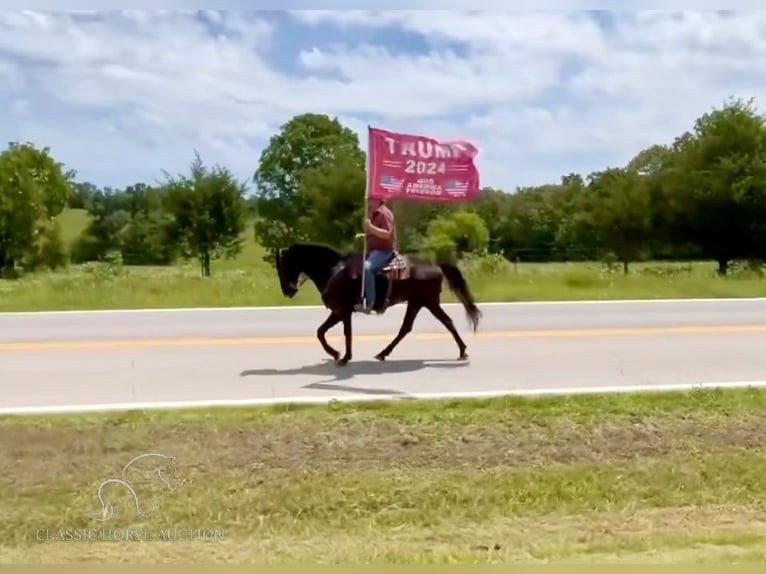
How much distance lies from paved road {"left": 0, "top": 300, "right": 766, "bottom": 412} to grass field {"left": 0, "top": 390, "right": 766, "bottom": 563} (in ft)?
5.15

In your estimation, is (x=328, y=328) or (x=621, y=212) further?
(x=621, y=212)

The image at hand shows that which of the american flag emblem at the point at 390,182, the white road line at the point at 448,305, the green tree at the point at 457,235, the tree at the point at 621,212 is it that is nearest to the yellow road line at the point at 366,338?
the green tree at the point at 457,235

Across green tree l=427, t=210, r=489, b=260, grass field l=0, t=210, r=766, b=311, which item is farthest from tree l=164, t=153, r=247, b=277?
green tree l=427, t=210, r=489, b=260

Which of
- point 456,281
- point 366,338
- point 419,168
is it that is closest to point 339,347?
point 366,338

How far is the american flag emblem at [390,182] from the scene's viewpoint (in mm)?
9047

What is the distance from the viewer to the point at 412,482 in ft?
19.6

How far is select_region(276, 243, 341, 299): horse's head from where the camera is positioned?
10.1m

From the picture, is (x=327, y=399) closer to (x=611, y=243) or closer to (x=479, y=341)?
(x=479, y=341)

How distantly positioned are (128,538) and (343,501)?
1.33 m

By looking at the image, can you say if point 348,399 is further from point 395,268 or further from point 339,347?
point 339,347

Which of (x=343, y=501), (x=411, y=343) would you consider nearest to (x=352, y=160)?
(x=411, y=343)

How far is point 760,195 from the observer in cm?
2736

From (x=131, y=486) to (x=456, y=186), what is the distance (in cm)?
444

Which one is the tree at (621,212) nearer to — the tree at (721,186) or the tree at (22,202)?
the tree at (721,186)
